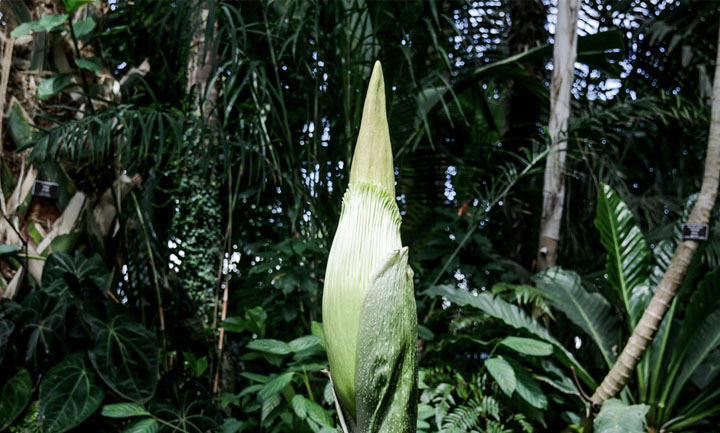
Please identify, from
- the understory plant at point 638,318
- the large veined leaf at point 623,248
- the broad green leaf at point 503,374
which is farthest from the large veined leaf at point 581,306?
the broad green leaf at point 503,374

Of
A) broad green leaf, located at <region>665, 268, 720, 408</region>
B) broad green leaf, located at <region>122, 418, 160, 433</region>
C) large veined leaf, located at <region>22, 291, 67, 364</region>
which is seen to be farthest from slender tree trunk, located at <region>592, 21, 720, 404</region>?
large veined leaf, located at <region>22, 291, 67, 364</region>

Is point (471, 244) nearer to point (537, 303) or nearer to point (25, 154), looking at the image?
point (537, 303)

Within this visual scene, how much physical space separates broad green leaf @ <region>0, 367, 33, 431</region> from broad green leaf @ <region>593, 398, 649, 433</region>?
154cm

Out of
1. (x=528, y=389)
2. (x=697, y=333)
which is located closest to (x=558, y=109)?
(x=697, y=333)

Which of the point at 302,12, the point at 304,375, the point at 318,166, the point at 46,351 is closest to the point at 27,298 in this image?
the point at 46,351

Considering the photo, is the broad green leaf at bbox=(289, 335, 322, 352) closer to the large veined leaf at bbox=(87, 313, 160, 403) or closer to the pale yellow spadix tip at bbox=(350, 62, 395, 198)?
the large veined leaf at bbox=(87, 313, 160, 403)

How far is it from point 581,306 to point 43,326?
1813 millimetres

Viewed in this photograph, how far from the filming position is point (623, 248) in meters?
2.21

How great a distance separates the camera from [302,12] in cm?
180

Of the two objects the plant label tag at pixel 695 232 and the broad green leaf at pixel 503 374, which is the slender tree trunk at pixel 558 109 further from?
the broad green leaf at pixel 503 374

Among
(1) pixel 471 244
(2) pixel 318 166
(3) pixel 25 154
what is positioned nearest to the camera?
(3) pixel 25 154

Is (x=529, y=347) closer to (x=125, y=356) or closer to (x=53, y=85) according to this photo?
(x=125, y=356)

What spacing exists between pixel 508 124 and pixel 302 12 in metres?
1.34

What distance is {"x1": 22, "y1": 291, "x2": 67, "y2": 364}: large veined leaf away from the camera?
146cm
